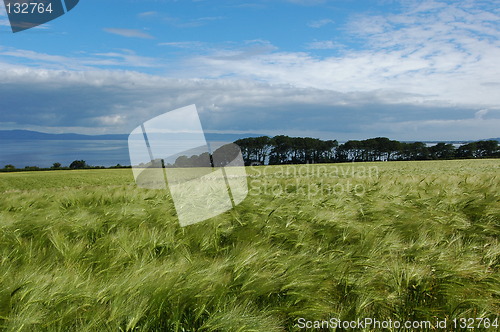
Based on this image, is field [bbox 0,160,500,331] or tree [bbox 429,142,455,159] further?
tree [bbox 429,142,455,159]

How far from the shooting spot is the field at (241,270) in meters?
2.07

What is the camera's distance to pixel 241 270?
2533mm

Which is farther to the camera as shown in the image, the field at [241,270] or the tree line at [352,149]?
the tree line at [352,149]

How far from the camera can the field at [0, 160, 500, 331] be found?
207 cm

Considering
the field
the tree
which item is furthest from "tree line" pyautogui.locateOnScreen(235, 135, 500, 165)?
the field

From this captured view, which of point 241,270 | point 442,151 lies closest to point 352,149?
point 442,151

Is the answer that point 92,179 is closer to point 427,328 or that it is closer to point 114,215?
point 114,215

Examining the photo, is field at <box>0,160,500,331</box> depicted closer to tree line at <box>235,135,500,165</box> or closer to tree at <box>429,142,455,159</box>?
tree line at <box>235,135,500,165</box>

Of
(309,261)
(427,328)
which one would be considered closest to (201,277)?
(309,261)

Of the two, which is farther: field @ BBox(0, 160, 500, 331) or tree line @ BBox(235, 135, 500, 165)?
tree line @ BBox(235, 135, 500, 165)

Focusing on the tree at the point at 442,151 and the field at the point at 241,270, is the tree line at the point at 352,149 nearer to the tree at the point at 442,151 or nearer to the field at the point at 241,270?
the tree at the point at 442,151

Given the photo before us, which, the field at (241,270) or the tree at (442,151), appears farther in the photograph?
the tree at (442,151)

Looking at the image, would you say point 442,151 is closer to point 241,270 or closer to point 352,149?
point 352,149

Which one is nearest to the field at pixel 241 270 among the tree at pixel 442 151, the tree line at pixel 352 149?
the tree line at pixel 352 149
